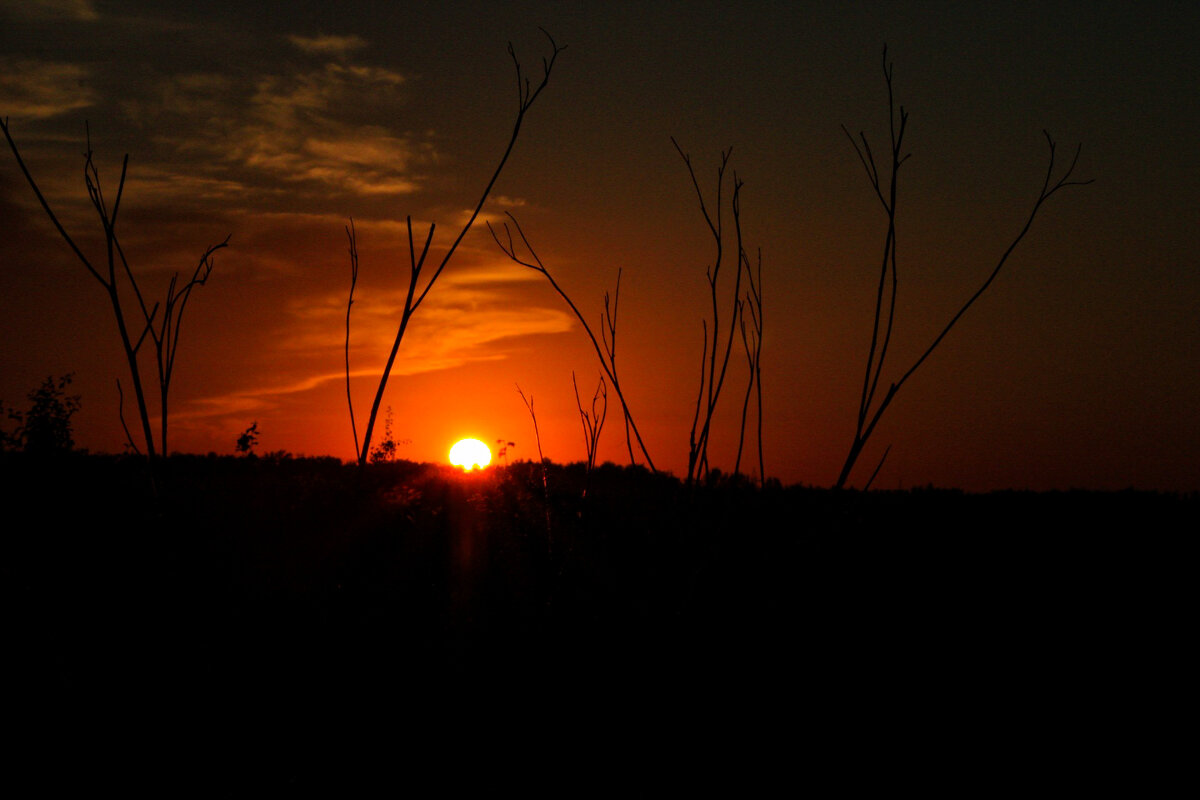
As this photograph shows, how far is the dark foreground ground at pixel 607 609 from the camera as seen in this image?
4.11 m

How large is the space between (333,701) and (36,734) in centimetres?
136

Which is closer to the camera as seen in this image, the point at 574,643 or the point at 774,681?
the point at 574,643

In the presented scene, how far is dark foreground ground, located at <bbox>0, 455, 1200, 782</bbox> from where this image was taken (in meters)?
4.11

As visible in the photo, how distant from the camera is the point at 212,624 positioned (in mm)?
5164

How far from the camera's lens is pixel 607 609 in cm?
523

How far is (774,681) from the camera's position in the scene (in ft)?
15.6

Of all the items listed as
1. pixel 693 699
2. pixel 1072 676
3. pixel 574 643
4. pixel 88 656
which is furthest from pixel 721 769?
pixel 88 656

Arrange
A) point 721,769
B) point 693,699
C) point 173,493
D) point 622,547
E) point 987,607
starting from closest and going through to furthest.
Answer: point 721,769, point 693,699, point 987,607, point 622,547, point 173,493

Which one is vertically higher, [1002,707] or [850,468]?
[850,468]

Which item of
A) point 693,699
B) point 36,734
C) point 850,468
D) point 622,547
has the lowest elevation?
point 36,734

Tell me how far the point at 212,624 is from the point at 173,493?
4473 millimetres

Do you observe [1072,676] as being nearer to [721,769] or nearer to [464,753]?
[721,769]

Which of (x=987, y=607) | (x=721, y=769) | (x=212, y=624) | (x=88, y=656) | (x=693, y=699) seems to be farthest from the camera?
(x=987, y=607)

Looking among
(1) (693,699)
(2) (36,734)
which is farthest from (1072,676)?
(2) (36,734)
